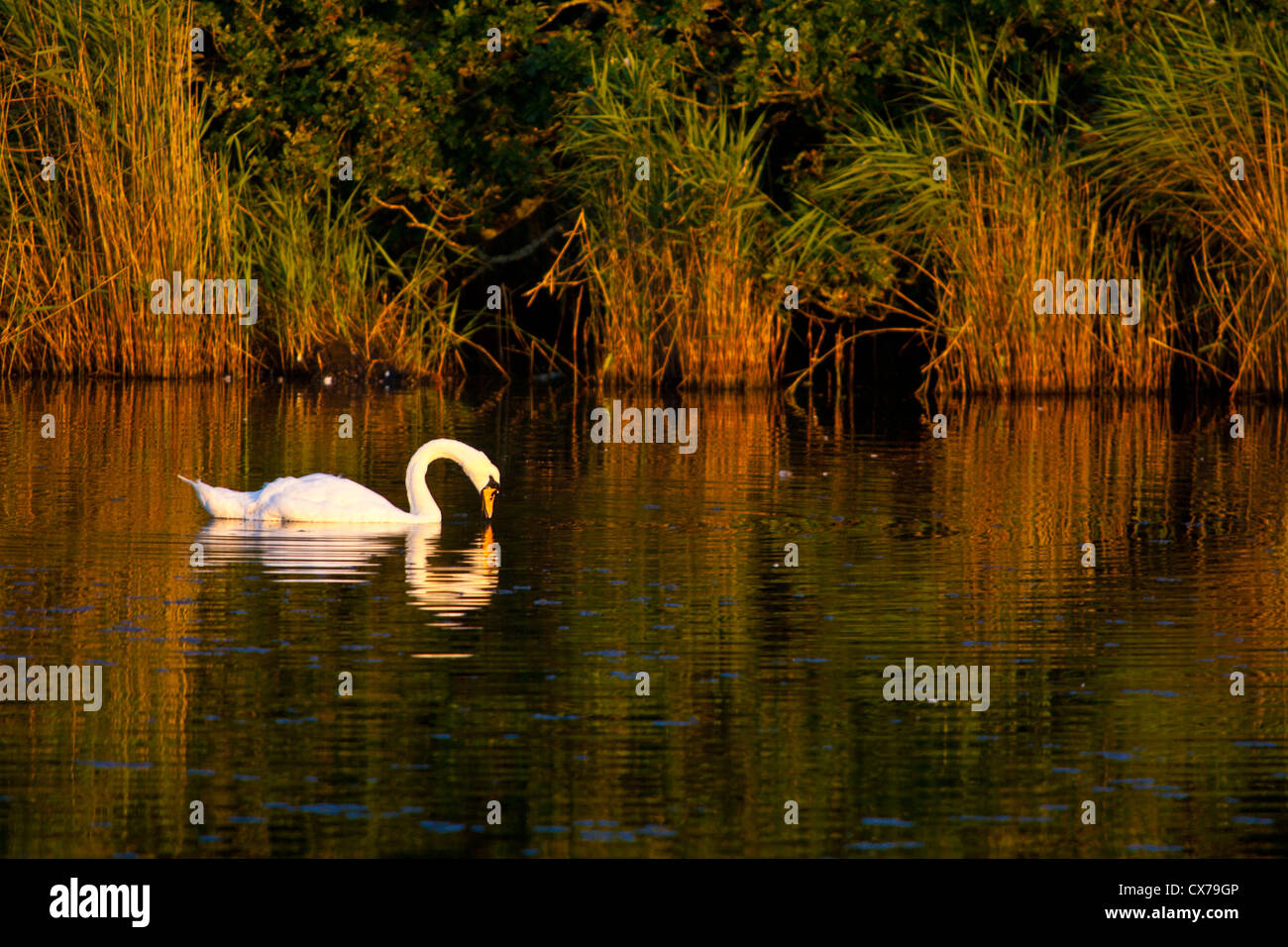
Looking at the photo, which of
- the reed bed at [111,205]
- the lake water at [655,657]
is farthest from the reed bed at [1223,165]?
the reed bed at [111,205]

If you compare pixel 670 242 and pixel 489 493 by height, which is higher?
pixel 670 242

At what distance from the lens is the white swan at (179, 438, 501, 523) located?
1346 cm

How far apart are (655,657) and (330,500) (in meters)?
4.17

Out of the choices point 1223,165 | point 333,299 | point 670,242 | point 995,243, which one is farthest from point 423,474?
point 333,299

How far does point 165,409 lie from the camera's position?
20406 millimetres

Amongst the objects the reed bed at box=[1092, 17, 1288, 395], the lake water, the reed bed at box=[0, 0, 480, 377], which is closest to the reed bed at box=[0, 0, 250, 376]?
the reed bed at box=[0, 0, 480, 377]

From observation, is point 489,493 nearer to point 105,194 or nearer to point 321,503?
point 321,503

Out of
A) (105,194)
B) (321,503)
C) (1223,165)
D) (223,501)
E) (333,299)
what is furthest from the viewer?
(333,299)

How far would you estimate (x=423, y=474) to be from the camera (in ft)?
45.1

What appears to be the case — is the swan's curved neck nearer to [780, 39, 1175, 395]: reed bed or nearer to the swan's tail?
the swan's tail

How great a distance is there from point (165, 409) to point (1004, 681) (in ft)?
40.6

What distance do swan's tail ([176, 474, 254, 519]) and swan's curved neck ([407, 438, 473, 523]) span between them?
944 mm

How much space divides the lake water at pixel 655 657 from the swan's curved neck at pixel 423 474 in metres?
0.25
